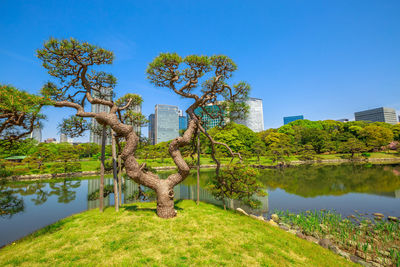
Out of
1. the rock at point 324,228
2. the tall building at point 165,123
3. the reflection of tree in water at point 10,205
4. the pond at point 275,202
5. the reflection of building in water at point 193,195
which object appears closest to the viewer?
the rock at point 324,228

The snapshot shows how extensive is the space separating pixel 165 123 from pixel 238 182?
127 meters

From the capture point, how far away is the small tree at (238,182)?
321 inches

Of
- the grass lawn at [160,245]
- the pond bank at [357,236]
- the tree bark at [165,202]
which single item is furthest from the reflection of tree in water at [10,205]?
the pond bank at [357,236]

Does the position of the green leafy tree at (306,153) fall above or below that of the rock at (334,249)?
above

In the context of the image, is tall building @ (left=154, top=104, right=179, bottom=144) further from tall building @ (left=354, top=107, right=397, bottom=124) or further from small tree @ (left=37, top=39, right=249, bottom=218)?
tall building @ (left=354, top=107, right=397, bottom=124)

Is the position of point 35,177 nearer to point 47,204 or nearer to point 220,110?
point 47,204

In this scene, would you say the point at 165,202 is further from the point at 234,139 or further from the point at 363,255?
the point at 234,139

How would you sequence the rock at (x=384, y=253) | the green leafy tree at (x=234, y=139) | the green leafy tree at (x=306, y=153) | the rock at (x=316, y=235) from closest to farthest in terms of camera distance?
the rock at (x=384, y=253), the rock at (x=316, y=235), the green leafy tree at (x=306, y=153), the green leafy tree at (x=234, y=139)

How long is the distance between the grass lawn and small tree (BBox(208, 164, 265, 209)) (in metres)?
1.51

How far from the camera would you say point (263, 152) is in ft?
126

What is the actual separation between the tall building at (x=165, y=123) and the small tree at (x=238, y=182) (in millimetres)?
120795

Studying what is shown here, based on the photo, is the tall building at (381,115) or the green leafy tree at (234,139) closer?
the green leafy tree at (234,139)

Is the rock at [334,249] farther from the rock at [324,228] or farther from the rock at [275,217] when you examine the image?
the rock at [275,217]

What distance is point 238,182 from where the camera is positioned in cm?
820
